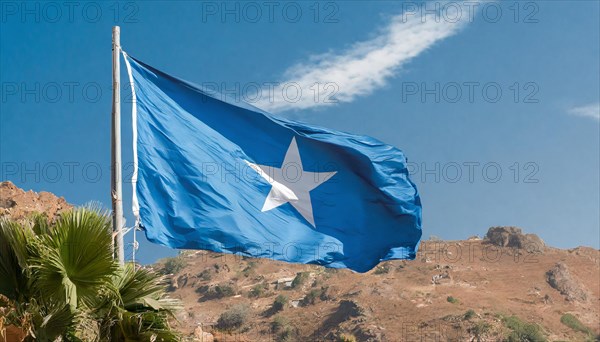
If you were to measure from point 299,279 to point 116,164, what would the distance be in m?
61.5

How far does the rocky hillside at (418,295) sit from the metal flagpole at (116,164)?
38060 mm

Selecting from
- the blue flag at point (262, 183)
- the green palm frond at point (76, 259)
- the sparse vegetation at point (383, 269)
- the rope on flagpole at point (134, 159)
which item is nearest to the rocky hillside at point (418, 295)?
the sparse vegetation at point (383, 269)

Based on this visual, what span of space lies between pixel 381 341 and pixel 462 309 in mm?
8772

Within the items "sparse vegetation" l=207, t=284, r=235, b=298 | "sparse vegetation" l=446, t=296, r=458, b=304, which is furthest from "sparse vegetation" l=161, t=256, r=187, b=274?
"sparse vegetation" l=446, t=296, r=458, b=304

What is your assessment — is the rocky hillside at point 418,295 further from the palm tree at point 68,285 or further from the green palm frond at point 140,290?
the palm tree at point 68,285

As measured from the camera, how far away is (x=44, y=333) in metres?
8.55

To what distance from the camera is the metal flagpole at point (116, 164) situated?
934cm

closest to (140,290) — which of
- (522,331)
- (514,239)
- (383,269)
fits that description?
(522,331)

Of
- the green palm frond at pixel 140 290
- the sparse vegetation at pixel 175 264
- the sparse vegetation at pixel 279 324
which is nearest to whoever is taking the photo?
the green palm frond at pixel 140 290

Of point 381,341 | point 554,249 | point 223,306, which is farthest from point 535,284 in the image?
point 223,306

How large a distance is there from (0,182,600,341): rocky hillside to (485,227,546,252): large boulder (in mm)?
92

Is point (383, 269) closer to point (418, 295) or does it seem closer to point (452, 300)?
point (418, 295)

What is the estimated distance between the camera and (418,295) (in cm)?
6544

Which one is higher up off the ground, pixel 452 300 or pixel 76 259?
pixel 76 259
